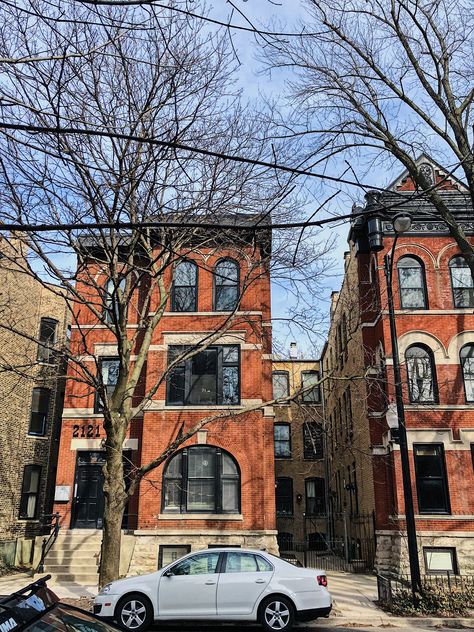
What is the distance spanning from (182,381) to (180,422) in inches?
52.9

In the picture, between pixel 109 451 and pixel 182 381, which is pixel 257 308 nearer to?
pixel 182 381

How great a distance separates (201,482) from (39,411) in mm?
9026

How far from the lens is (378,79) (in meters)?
15.1

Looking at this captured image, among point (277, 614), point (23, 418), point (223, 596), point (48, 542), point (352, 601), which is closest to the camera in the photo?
point (277, 614)

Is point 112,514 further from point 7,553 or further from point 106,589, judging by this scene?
point 7,553

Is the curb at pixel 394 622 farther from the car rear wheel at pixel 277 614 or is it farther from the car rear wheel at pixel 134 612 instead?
the car rear wheel at pixel 134 612

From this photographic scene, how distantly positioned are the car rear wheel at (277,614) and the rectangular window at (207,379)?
845 centimetres

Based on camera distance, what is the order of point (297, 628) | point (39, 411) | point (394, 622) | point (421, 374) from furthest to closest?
point (39, 411)
point (421, 374)
point (394, 622)
point (297, 628)

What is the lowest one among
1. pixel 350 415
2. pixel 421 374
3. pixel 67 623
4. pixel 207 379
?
pixel 67 623

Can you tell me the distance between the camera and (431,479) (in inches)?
701

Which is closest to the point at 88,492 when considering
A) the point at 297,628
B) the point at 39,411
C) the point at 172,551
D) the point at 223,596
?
the point at 172,551

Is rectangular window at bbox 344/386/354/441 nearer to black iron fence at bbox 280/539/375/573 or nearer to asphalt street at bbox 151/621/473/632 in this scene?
black iron fence at bbox 280/539/375/573

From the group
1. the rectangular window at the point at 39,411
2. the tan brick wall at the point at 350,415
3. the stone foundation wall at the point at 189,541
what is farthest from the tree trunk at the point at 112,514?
the rectangular window at the point at 39,411

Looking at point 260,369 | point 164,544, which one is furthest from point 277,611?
point 260,369
